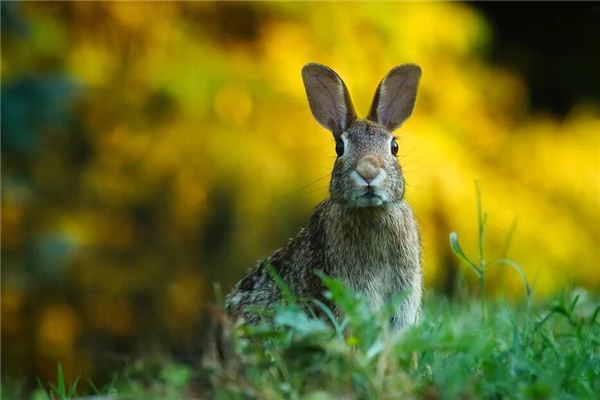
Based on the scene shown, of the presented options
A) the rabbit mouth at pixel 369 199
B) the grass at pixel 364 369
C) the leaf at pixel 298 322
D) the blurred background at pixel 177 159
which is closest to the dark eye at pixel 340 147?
the rabbit mouth at pixel 369 199

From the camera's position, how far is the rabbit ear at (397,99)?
4.17 m

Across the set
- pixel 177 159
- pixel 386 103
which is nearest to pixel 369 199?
pixel 386 103

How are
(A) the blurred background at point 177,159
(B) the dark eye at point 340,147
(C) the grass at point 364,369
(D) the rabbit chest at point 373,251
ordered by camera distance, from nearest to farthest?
(C) the grass at point 364,369
(D) the rabbit chest at point 373,251
(B) the dark eye at point 340,147
(A) the blurred background at point 177,159

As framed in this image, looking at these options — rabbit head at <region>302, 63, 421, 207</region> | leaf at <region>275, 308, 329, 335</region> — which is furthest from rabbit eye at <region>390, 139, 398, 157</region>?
leaf at <region>275, 308, 329, 335</region>

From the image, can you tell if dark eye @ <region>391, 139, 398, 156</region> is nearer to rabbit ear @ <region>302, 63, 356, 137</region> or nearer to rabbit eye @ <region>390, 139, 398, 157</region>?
rabbit eye @ <region>390, 139, 398, 157</region>

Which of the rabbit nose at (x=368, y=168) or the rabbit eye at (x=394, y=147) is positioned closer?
the rabbit nose at (x=368, y=168)

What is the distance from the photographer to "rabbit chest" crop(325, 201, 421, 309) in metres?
3.91

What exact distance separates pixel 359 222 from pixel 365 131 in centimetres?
33

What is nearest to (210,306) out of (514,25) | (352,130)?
(352,130)

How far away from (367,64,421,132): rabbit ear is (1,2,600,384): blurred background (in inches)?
170

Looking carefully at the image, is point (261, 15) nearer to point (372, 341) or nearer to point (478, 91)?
point (478, 91)

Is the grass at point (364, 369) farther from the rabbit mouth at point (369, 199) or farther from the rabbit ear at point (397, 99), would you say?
the rabbit ear at point (397, 99)

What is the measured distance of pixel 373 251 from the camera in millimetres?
3971

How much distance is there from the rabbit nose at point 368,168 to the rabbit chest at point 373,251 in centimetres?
22
